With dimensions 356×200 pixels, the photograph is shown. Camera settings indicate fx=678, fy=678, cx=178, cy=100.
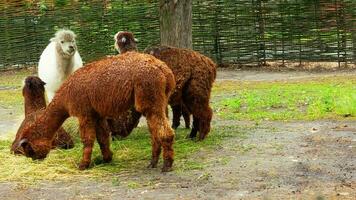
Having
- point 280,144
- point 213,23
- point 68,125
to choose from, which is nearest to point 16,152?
point 68,125

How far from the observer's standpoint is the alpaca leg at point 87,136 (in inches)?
317

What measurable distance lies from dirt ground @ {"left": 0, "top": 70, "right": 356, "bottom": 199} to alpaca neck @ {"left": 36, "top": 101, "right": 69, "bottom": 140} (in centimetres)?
71

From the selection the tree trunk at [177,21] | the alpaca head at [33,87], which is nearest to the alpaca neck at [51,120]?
the alpaca head at [33,87]

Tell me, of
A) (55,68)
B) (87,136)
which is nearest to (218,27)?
(55,68)

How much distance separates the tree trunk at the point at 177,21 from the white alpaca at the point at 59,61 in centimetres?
396

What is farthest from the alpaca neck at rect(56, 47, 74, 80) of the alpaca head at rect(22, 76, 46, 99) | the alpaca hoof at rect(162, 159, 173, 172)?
the alpaca hoof at rect(162, 159, 173, 172)

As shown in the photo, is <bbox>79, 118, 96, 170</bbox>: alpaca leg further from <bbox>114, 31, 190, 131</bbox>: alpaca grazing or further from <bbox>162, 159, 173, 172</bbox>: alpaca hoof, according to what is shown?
<bbox>114, 31, 190, 131</bbox>: alpaca grazing

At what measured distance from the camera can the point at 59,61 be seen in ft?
36.6

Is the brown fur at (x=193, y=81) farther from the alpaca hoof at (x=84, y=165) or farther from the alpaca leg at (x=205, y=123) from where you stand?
the alpaca hoof at (x=84, y=165)

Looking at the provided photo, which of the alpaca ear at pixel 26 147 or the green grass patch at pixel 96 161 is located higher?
the alpaca ear at pixel 26 147

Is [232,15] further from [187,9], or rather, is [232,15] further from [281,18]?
[187,9]

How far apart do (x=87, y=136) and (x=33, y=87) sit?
6.58 ft

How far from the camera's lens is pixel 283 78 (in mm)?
18578

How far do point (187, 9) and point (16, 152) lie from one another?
285 inches
